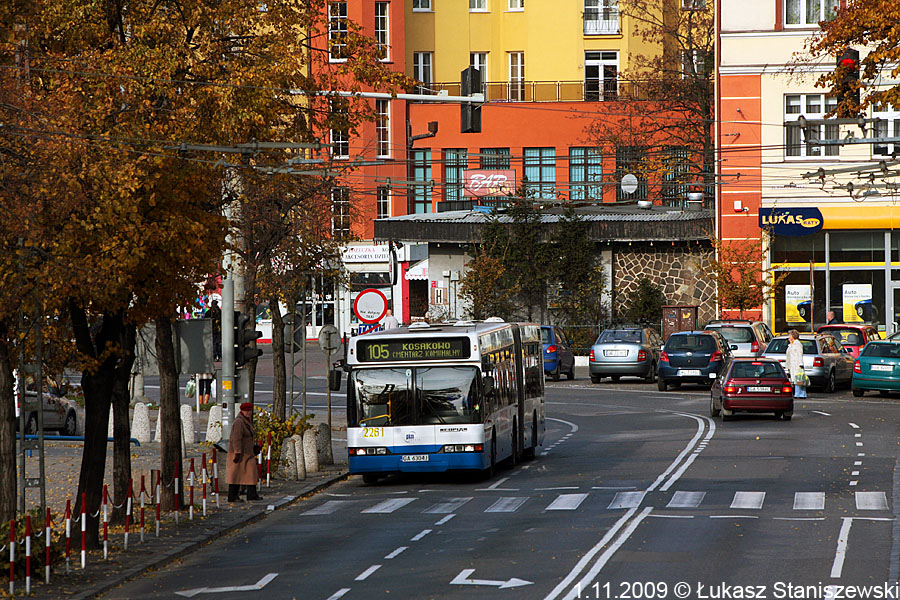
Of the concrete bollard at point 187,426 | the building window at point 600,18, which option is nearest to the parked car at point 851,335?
the concrete bollard at point 187,426

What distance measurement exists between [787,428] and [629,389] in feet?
45.4

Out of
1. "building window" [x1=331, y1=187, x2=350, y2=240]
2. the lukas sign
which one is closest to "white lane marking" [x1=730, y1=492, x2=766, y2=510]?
"building window" [x1=331, y1=187, x2=350, y2=240]

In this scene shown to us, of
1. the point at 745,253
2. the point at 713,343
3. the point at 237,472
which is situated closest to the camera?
the point at 237,472

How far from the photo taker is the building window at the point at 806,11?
5544 centimetres

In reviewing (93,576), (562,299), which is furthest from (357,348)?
(562,299)

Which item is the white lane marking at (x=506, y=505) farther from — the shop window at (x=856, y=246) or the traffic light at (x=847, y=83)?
the shop window at (x=856, y=246)

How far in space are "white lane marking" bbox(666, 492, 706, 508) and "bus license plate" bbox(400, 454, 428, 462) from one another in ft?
14.6

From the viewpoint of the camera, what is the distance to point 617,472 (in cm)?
2428

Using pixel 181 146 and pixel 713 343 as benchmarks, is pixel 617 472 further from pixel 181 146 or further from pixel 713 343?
pixel 713 343

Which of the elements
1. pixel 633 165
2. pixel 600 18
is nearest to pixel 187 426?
pixel 633 165

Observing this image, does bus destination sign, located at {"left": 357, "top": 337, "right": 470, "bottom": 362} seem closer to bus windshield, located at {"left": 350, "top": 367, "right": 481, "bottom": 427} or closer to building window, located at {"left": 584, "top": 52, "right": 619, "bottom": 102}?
bus windshield, located at {"left": 350, "top": 367, "right": 481, "bottom": 427}

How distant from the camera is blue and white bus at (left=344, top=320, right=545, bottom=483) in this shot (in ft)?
76.8

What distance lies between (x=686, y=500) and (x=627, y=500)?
826mm

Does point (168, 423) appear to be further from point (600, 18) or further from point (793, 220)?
point (600, 18)
